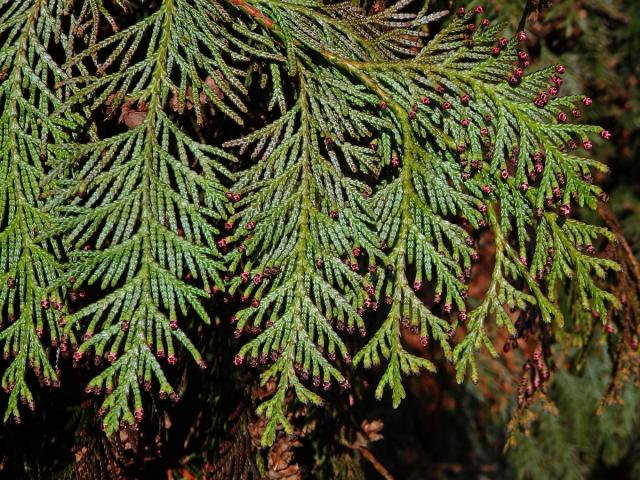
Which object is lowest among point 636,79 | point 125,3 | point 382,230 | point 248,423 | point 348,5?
point 248,423

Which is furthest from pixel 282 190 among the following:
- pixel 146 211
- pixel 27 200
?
pixel 27 200

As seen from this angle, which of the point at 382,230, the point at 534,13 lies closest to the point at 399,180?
the point at 382,230

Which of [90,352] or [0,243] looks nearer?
[0,243]

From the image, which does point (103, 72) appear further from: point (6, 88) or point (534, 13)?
point (534, 13)

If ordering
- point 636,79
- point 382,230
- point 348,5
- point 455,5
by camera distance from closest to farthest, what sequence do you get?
point 382,230
point 348,5
point 455,5
point 636,79

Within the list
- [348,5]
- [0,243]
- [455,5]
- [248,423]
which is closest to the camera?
[0,243]

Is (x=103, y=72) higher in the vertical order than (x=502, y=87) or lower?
lower

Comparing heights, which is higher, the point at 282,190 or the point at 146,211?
the point at 282,190

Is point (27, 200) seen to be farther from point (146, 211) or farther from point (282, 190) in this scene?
point (282, 190)
